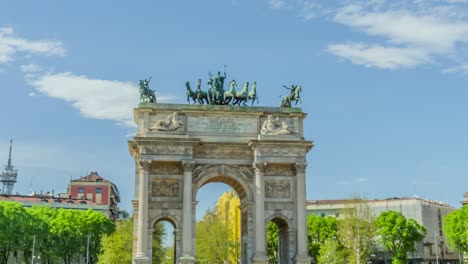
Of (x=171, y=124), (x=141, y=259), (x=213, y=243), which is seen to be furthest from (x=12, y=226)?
(x=171, y=124)

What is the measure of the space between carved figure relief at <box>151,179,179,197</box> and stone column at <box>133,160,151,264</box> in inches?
38.8

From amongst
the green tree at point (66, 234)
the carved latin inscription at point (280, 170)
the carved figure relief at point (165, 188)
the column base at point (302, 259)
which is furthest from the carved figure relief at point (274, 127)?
the green tree at point (66, 234)

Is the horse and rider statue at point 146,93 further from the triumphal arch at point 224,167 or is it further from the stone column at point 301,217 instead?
the stone column at point 301,217

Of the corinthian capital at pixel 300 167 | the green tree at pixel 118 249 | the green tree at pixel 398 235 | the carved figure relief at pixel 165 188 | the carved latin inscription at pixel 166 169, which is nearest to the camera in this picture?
the carved figure relief at pixel 165 188

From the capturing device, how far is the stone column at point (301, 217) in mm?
42281

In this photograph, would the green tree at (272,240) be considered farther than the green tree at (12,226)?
Yes

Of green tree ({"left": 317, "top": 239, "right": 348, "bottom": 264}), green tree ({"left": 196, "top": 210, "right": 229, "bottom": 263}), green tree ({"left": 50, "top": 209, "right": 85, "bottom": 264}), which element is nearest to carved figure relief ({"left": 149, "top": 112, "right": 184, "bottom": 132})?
green tree ({"left": 317, "top": 239, "right": 348, "bottom": 264})

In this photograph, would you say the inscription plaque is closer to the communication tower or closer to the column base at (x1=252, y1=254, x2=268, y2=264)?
the column base at (x1=252, y1=254, x2=268, y2=264)

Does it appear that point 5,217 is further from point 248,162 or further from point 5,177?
point 5,177

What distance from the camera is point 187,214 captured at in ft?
138

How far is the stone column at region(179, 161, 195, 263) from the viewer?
41406 mm

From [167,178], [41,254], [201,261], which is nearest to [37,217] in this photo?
[41,254]

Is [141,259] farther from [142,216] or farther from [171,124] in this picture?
[171,124]

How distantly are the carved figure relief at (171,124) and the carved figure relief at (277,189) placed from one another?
7.36 m
